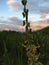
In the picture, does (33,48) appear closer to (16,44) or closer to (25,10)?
(25,10)

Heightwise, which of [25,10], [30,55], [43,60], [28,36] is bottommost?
[43,60]

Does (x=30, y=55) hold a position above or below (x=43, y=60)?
above

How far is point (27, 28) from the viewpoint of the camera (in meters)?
3.56

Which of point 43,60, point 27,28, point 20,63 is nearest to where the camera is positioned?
point 27,28

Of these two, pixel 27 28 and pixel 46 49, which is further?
pixel 46 49

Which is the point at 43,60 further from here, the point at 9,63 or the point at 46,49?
the point at 9,63

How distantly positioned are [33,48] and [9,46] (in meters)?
4.53

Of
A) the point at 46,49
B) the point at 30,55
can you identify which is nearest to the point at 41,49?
the point at 46,49

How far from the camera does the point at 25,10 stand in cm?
368

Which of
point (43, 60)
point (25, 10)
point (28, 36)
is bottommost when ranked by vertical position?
point (43, 60)

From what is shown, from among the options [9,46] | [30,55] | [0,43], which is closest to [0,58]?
[9,46]

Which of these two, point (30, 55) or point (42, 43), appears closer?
point (30, 55)

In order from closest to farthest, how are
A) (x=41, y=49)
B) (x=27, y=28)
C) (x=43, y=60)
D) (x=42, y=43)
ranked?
(x=27, y=28), (x=43, y=60), (x=41, y=49), (x=42, y=43)

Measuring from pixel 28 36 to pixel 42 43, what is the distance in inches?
198
